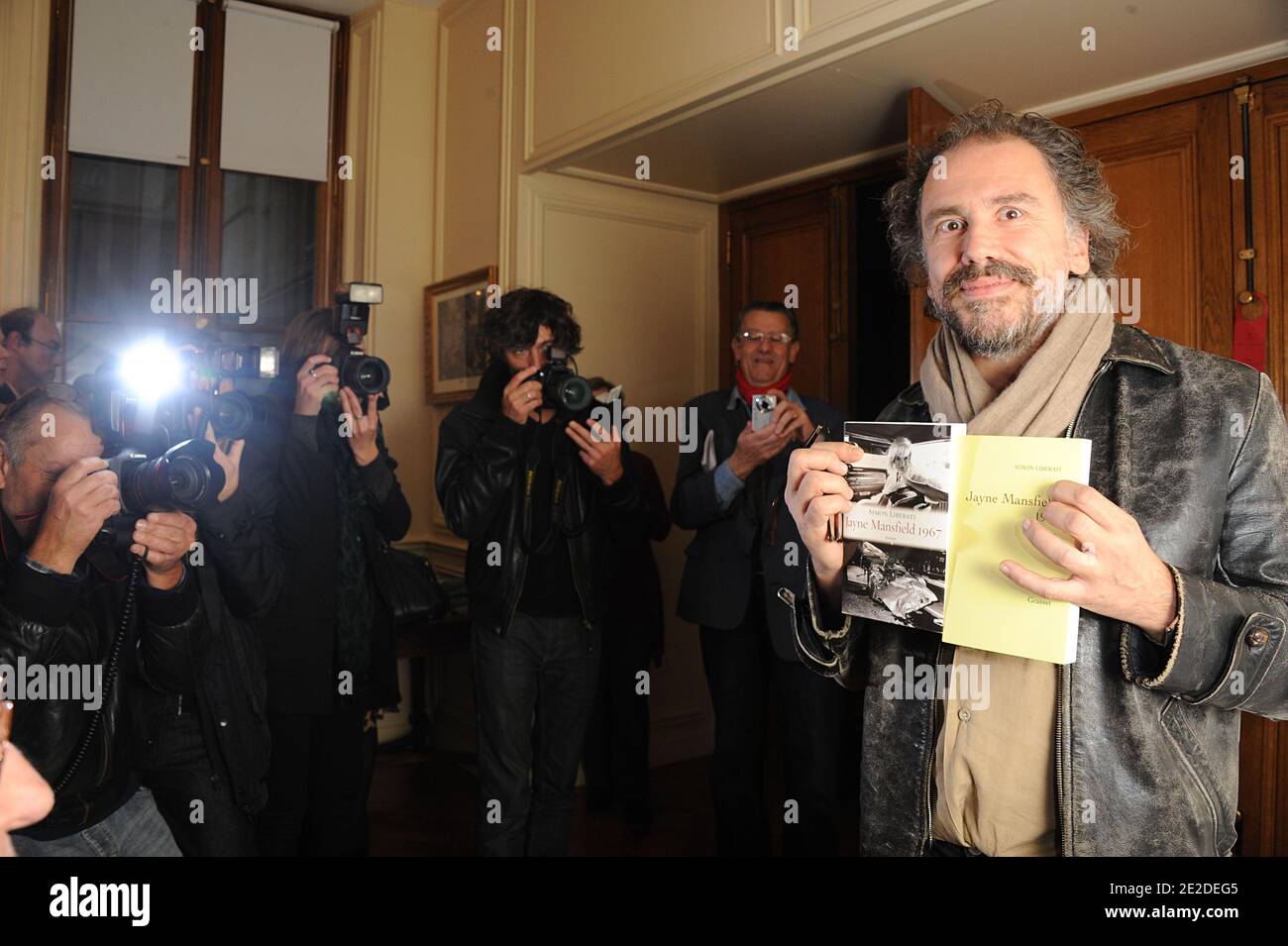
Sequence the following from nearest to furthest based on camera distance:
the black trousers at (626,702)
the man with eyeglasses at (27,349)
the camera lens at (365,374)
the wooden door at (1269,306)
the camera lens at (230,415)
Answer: the camera lens at (230,415)
the wooden door at (1269,306)
the camera lens at (365,374)
the man with eyeglasses at (27,349)
the black trousers at (626,702)

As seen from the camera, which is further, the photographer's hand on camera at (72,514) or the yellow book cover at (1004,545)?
the photographer's hand on camera at (72,514)

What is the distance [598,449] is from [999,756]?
1520 millimetres

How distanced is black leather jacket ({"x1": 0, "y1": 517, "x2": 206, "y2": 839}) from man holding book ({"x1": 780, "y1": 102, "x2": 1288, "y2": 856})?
1092 millimetres

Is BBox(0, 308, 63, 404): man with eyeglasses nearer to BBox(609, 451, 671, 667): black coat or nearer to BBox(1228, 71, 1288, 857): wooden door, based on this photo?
BBox(609, 451, 671, 667): black coat

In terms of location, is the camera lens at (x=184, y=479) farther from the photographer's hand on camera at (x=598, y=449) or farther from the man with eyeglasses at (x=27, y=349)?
the man with eyeglasses at (x=27, y=349)

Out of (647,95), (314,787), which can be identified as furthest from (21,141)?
(314,787)

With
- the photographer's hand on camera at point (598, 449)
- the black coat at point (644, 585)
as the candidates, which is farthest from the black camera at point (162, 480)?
the black coat at point (644, 585)

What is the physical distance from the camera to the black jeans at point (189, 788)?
5.55ft

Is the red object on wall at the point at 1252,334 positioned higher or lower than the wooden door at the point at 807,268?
lower

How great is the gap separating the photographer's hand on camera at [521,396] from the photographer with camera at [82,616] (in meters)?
1.01

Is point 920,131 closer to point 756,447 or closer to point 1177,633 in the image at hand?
point 756,447

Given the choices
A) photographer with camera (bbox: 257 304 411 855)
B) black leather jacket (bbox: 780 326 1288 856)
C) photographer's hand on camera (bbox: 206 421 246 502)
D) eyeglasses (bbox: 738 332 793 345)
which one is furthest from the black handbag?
black leather jacket (bbox: 780 326 1288 856)

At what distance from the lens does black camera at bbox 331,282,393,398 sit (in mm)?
2350
